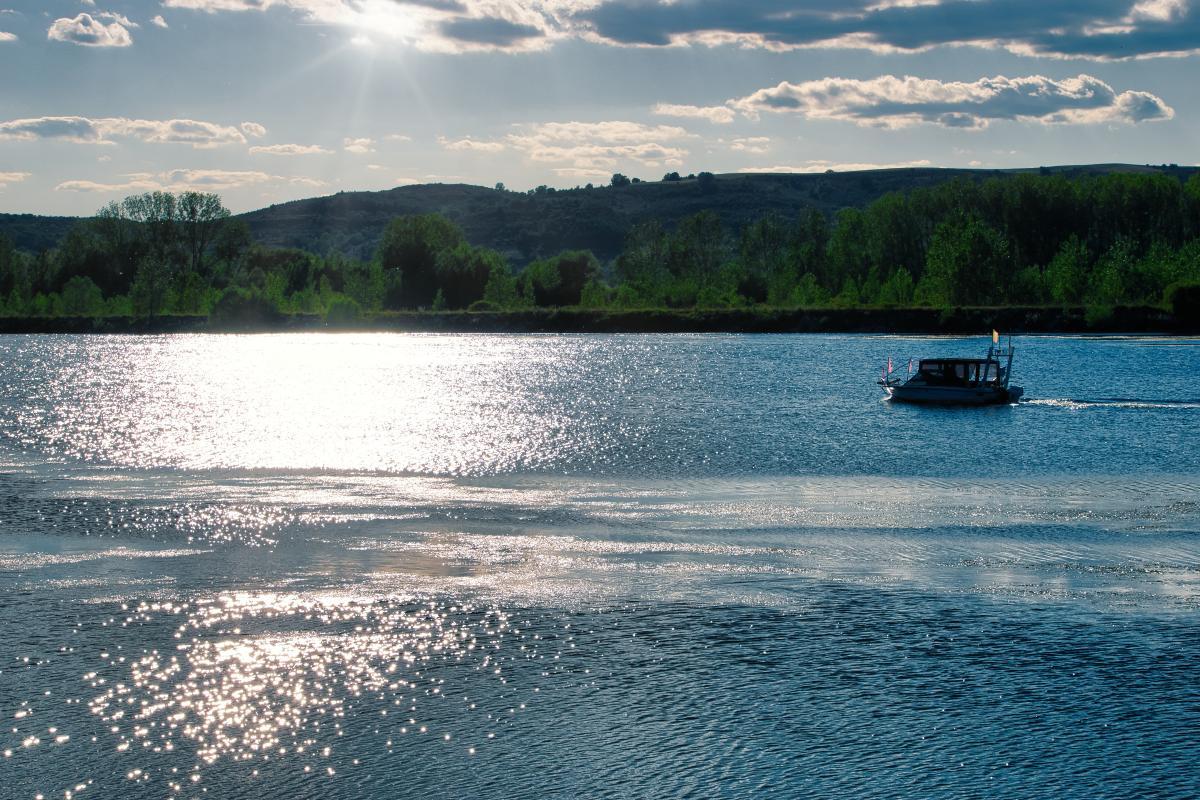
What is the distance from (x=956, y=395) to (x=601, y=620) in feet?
200

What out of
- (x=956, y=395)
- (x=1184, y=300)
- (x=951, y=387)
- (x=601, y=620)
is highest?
(x=1184, y=300)

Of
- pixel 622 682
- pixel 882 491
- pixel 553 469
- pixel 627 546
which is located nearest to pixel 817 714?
pixel 622 682

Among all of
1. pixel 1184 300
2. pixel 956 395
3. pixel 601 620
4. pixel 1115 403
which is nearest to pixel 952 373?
pixel 956 395

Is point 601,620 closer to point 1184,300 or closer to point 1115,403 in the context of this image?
point 1115,403

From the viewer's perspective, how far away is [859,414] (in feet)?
241

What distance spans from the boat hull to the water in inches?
952

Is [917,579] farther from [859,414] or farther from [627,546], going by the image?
[859,414]

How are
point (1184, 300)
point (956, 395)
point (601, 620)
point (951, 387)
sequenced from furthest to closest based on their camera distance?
point (1184, 300) → point (951, 387) → point (956, 395) → point (601, 620)

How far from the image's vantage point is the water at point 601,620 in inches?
674

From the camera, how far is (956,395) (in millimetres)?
81000

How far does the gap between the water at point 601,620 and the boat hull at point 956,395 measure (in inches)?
952

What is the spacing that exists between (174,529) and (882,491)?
2029 cm

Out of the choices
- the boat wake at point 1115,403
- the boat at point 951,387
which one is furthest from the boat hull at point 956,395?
the boat wake at point 1115,403

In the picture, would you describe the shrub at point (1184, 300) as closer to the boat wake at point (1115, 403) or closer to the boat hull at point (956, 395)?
the boat wake at point (1115, 403)
